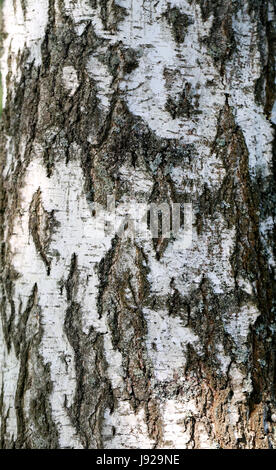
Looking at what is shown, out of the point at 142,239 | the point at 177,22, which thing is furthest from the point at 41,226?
the point at 177,22

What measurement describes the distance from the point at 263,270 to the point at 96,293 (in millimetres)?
430

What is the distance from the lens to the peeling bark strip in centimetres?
138

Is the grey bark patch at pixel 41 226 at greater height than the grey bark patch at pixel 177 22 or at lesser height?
lesser

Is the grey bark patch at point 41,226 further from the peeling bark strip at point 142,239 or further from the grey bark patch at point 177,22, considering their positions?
the grey bark patch at point 177,22

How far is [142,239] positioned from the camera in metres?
1.40

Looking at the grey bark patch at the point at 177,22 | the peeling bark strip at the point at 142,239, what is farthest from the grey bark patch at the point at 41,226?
the grey bark patch at the point at 177,22

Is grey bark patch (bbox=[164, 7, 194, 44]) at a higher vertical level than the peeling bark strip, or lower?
higher

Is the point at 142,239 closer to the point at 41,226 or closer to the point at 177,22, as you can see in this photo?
the point at 41,226

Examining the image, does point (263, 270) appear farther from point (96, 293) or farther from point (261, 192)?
point (96, 293)

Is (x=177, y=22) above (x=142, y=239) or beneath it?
above

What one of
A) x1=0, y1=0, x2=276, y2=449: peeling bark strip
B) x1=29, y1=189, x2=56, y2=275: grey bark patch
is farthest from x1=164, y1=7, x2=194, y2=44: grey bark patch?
x1=29, y1=189, x2=56, y2=275: grey bark patch

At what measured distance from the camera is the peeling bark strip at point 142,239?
1377mm

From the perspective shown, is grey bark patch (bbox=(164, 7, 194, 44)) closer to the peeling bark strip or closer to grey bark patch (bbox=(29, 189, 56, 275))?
the peeling bark strip

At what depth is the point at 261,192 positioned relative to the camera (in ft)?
4.86
